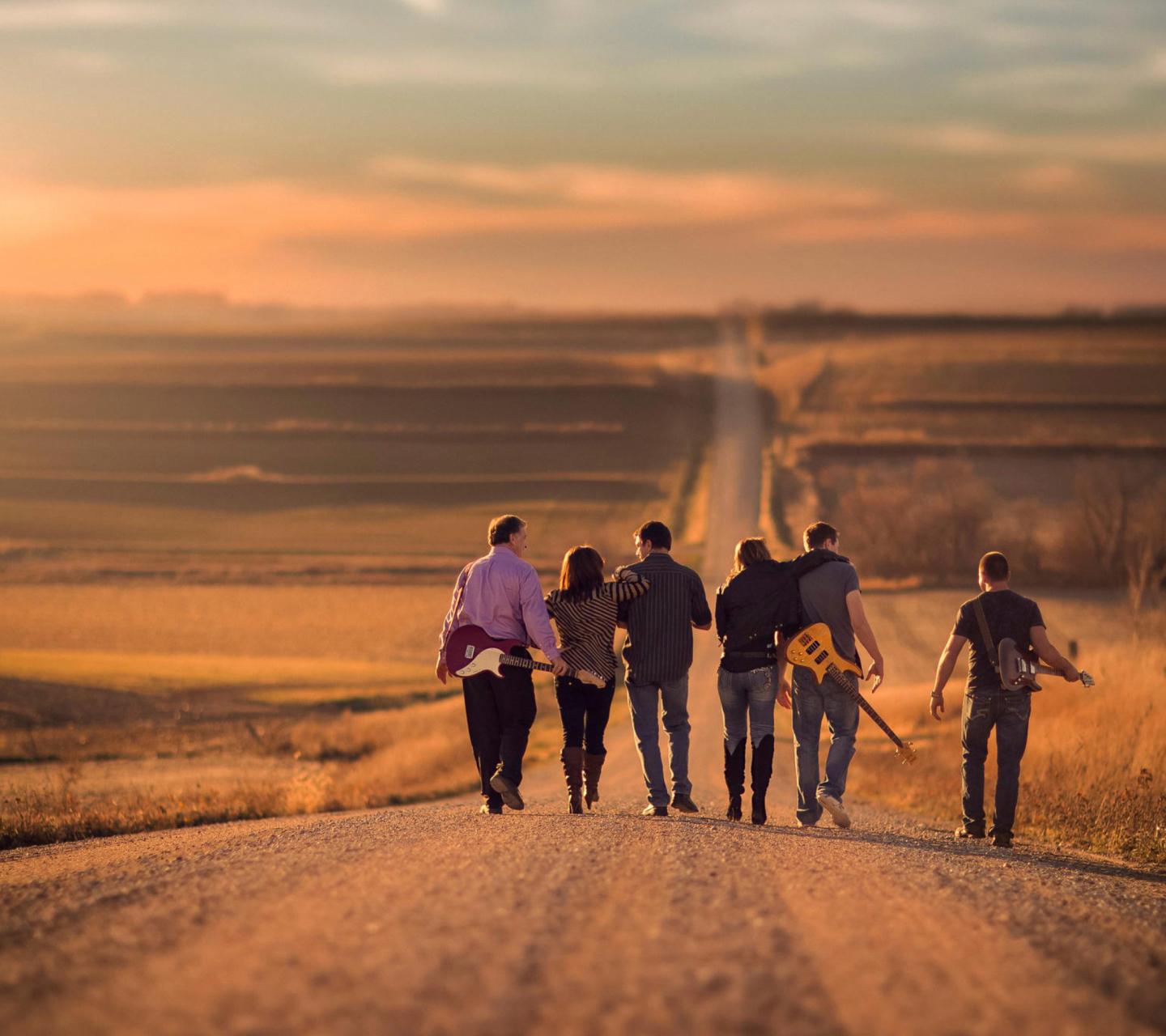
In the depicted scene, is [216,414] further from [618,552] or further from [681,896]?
[681,896]

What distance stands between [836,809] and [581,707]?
6.92ft

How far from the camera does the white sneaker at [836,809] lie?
9.01 m

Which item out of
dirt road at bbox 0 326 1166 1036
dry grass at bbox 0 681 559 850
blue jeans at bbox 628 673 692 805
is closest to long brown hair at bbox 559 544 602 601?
blue jeans at bbox 628 673 692 805

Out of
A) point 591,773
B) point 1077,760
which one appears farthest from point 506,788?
point 1077,760

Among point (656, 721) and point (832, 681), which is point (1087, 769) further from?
point (656, 721)

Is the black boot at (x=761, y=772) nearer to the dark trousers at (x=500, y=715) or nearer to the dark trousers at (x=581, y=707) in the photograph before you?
the dark trousers at (x=581, y=707)

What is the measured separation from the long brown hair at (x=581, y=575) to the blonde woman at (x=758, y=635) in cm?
97

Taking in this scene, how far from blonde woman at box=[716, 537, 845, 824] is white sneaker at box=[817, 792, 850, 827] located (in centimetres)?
46

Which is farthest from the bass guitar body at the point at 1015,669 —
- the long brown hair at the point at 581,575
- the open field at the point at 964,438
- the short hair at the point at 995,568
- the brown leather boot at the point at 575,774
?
the open field at the point at 964,438

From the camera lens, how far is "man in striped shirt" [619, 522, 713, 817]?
29.9 feet

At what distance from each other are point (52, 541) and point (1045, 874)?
68.0 m

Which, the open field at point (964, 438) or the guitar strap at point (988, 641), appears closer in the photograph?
the guitar strap at point (988, 641)

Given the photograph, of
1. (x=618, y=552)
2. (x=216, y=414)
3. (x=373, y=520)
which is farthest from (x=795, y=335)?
(x=618, y=552)

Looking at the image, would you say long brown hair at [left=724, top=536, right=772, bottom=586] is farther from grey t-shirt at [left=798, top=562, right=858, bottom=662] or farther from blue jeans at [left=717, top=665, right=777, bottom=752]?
blue jeans at [left=717, top=665, right=777, bottom=752]
